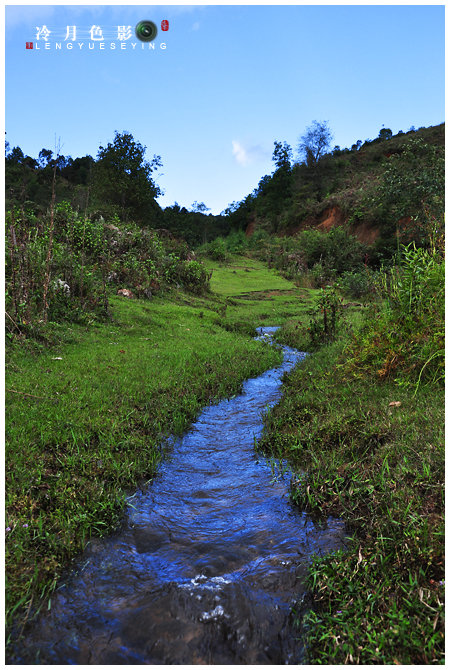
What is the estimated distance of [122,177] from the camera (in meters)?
32.2

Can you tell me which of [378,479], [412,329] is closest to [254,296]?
[412,329]

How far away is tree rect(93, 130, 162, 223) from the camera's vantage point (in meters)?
32.2

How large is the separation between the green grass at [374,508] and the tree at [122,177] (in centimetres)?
2976

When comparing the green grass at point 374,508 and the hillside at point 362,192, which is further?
the hillside at point 362,192

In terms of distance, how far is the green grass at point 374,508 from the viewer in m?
2.10

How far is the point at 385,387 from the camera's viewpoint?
5230mm

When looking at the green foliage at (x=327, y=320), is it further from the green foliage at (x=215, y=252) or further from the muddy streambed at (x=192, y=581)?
the green foliage at (x=215, y=252)

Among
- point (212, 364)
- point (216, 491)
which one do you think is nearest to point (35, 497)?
point (216, 491)

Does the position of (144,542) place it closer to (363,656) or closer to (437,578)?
(363,656)

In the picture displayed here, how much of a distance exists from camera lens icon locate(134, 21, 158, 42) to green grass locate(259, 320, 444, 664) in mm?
4624

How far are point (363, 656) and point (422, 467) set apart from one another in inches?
64.6

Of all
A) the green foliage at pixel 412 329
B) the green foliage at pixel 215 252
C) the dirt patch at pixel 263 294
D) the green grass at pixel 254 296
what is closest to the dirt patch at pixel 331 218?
the green grass at pixel 254 296

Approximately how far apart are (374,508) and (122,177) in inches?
1328

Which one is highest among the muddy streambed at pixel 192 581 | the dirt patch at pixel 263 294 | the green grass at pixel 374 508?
the dirt patch at pixel 263 294
